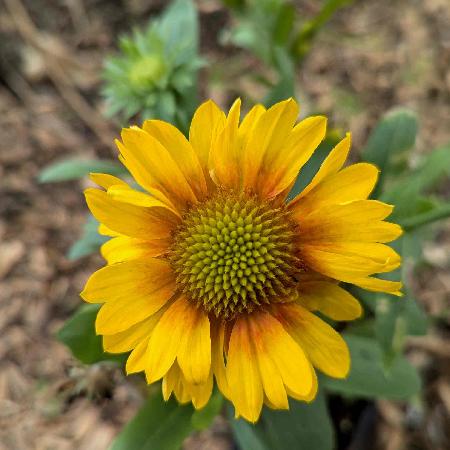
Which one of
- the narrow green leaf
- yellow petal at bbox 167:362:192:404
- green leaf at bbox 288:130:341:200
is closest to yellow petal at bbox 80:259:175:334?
yellow petal at bbox 167:362:192:404

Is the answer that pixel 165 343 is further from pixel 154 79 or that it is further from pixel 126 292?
pixel 154 79

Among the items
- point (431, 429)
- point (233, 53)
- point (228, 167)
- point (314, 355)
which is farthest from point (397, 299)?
point (233, 53)

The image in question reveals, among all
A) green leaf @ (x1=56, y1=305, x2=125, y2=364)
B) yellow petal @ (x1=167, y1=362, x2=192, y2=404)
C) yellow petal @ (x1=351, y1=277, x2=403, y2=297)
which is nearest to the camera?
yellow petal @ (x1=351, y1=277, x2=403, y2=297)

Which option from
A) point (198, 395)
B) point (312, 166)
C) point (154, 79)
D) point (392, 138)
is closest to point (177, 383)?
point (198, 395)

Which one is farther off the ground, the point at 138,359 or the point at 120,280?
the point at 120,280

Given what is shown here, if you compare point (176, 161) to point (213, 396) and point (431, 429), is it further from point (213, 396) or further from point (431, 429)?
point (431, 429)

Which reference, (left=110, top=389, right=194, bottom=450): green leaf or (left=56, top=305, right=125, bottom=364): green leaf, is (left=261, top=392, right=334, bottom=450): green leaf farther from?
(left=56, top=305, right=125, bottom=364): green leaf

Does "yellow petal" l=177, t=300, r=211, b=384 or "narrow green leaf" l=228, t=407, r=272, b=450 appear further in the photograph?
"narrow green leaf" l=228, t=407, r=272, b=450
